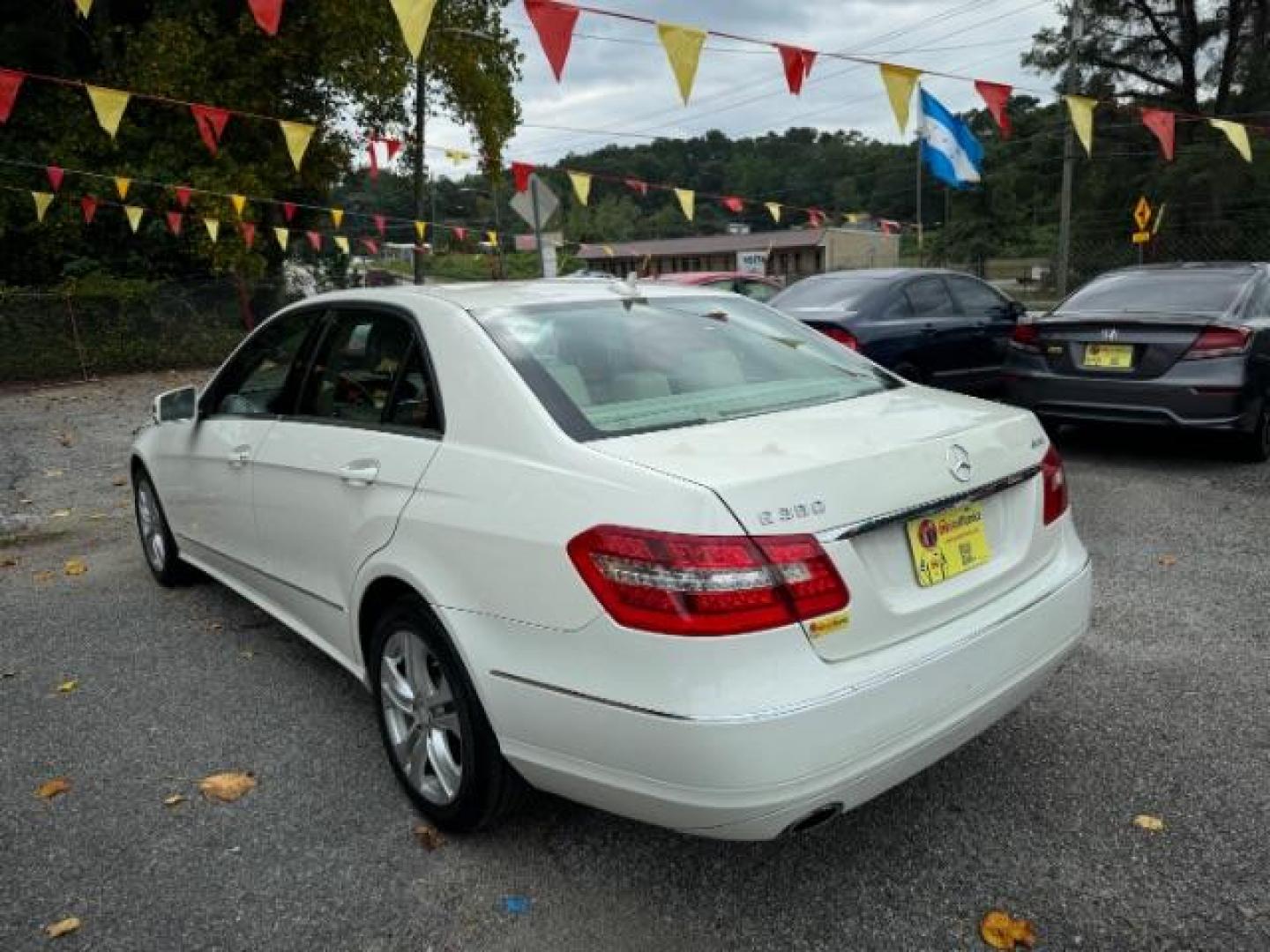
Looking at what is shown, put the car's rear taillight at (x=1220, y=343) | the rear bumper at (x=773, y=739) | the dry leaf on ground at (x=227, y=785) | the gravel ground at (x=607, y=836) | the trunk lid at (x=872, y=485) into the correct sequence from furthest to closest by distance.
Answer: the car's rear taillight at (x=1220, y=343) → the dry leaf on ground at (x=227, y=785) → the gravel ground at (x=607, y=836) → the trunk lid at (x=872, y=485) → the rear bumper at (x=773, y=739)

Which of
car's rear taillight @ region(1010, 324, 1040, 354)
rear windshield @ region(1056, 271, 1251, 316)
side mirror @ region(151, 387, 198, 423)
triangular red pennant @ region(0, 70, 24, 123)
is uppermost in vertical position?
triangular red pennant @ region(0, 70, 24, 123)

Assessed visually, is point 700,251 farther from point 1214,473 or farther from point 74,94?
point 1214,473

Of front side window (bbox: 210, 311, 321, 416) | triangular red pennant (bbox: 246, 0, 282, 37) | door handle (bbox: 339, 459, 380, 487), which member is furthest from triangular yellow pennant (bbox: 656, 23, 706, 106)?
door handle (bbox: 339, 459, 380, 487)

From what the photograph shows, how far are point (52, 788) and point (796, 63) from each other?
280 inches

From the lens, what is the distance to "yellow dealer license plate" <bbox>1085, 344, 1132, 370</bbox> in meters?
6.59

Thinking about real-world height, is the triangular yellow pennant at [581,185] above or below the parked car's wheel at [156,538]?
above

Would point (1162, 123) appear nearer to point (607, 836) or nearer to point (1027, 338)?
point (1027, 338)

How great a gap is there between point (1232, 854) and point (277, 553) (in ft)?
10.3

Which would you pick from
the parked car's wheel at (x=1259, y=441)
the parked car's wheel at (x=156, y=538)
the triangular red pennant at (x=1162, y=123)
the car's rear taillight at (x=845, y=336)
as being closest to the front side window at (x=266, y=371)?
the parked car's wheel at (x=156, y=538)

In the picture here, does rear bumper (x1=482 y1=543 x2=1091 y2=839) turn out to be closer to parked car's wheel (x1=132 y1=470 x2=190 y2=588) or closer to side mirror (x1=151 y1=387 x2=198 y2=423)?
side mirror (x1=151 y1=387 x2=198 y2=423)

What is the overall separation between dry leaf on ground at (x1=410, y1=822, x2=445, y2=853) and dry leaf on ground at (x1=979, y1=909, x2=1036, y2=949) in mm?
A: 1447

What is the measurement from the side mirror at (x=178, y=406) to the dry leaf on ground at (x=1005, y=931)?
3.69 meters

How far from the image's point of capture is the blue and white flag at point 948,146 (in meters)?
12.9

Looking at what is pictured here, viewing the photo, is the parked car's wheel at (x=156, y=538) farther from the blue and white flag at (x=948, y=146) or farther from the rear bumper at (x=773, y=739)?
the blue and white flag at (x=948, y=146)
